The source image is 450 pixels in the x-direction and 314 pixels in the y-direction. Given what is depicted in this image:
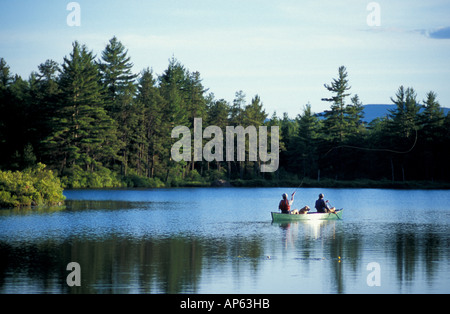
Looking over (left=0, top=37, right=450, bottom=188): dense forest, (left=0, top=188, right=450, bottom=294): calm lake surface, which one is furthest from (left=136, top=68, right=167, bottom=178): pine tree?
(left=0, top=188, right=450, bottom=294): calm lake surface

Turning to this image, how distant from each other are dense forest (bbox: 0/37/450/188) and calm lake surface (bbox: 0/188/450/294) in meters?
25.0

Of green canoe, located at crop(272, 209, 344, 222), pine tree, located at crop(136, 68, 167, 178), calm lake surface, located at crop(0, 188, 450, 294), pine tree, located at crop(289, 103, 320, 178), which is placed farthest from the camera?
pine tree, located at crop(289, 103, 320, 178)

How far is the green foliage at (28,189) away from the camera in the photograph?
124ft

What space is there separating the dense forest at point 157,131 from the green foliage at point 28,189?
22.9 meters

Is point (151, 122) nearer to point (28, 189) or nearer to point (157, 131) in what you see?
point (157, 131)

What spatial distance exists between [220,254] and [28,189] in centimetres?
2320

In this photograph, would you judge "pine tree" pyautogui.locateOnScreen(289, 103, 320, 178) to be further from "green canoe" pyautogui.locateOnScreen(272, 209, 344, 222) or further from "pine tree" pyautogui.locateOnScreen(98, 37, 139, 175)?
"green canoe" pyautogui.locateOnScreen(272, 209, 344, 222)

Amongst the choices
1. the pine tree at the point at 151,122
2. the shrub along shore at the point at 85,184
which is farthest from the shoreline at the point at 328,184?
the pine tree at the point at 151,122

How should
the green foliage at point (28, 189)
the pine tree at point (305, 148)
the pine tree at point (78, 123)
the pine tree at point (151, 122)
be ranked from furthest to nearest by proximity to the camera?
the pine tree at point (305, 148) → the pine tree at point (151, 122) → the pine tree at point (78, 123) → the green foliage at point (28, 189)

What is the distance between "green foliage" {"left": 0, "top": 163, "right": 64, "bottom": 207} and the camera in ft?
124

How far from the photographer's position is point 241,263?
1808 centimetres

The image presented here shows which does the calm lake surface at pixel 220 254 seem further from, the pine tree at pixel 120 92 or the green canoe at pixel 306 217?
the pine tree at pixel 120 92
